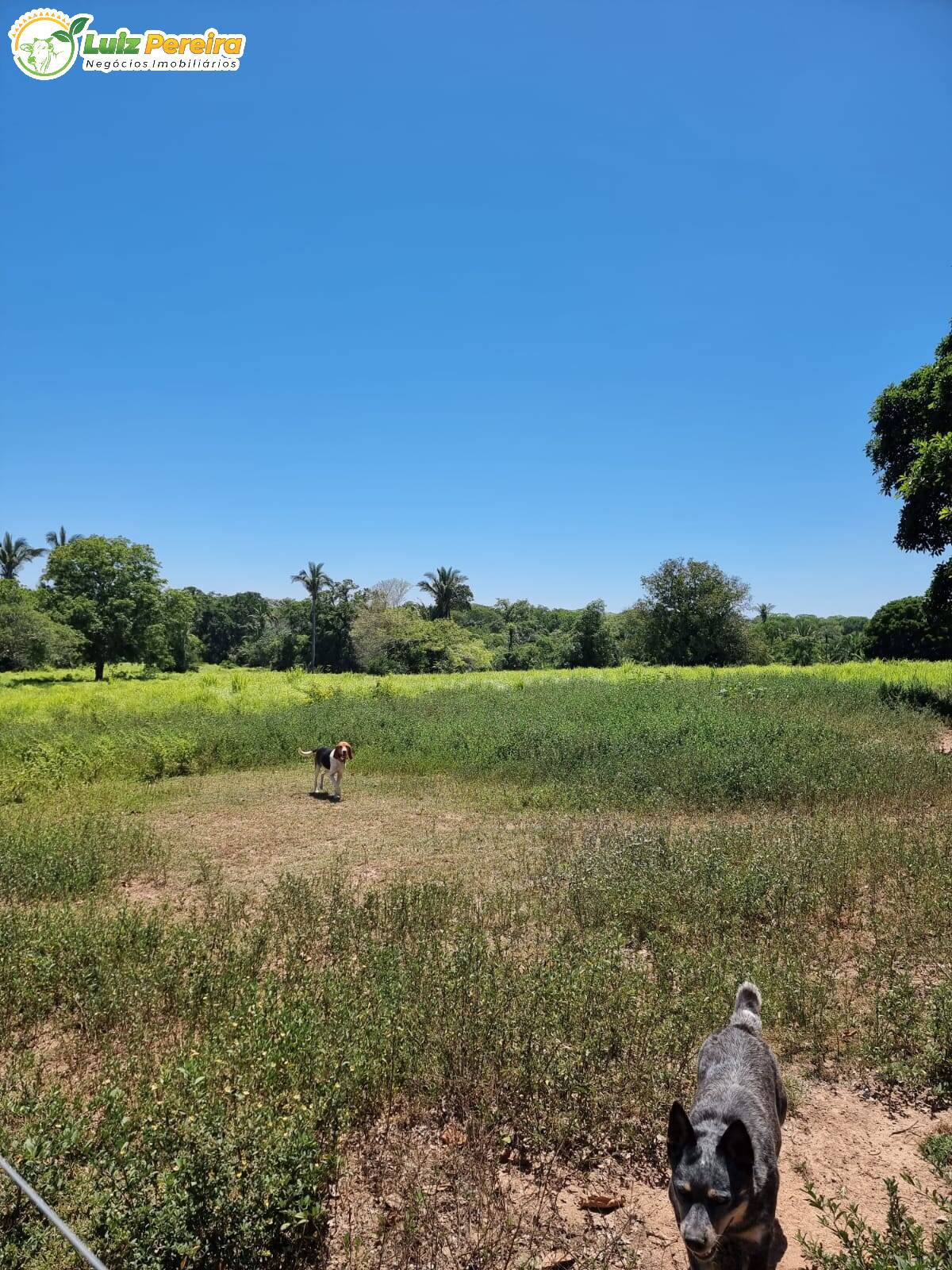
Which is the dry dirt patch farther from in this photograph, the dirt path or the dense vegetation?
the dense vegetation

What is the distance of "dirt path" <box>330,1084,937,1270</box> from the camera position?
288 centimetres

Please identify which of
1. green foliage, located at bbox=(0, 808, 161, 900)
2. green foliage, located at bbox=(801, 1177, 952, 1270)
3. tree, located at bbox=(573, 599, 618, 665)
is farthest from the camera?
tree, located at bbox=(573, 599, 618, 665)

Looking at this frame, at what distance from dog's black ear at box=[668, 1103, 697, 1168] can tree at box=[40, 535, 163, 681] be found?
37.8 metres

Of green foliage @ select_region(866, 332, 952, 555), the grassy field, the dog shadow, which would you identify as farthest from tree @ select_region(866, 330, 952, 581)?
the dog shadow

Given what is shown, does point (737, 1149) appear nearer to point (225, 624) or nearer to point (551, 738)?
point (551, 738)

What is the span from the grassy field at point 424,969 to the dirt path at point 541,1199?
5.9 inches

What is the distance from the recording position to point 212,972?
5.00m

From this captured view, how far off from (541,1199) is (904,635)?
5939 cm

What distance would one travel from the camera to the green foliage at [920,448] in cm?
1664

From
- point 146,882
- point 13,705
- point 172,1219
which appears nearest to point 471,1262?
point 172,1219

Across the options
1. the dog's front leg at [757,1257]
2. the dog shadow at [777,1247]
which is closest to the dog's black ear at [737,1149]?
the dog's front leg at [757,1257]

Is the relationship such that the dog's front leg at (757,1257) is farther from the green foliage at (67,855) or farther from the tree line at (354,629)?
the tree line at (354,629)

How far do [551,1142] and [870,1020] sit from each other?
261cm

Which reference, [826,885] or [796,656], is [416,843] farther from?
[796,656]
